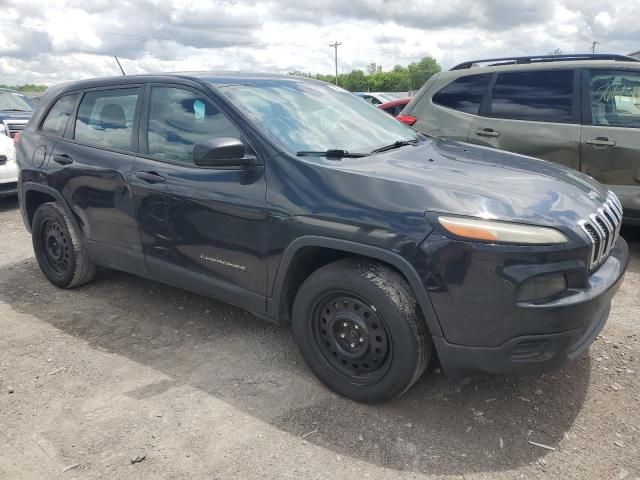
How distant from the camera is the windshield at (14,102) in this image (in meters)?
10.6

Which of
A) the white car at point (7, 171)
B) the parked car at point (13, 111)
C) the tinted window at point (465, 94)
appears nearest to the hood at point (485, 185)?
the tinted window at point (465, 94)

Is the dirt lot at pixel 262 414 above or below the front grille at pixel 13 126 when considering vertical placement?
below

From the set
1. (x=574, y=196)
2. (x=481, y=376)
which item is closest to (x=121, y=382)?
(x=481, y=376)

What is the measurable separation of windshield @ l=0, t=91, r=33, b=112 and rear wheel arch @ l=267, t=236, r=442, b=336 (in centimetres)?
982

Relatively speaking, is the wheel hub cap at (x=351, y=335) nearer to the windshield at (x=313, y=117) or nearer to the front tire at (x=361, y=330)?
the front tire at (x=361, y=330)

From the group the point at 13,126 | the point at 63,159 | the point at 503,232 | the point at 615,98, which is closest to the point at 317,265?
the point at 503,232

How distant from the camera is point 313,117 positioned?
10.9 feet

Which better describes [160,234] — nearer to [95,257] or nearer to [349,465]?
[95,257]

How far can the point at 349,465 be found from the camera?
2.41 m

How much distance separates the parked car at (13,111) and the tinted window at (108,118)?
5847 mm

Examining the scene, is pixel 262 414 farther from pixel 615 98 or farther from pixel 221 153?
pixel 615 98

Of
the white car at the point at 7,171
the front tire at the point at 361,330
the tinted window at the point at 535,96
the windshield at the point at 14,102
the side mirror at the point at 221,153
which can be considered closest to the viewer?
the front tire at the point at 361,330

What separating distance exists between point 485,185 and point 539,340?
766mm

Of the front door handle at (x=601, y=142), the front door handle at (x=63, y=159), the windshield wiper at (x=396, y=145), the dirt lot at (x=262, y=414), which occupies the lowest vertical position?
the dirt lot at (x=262, y=414)
